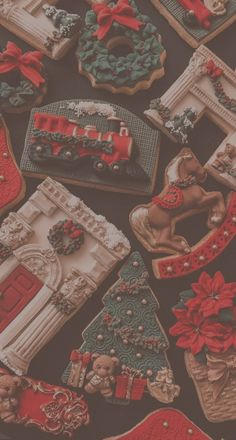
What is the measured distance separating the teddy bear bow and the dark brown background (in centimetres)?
12

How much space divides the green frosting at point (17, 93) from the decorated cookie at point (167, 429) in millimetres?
1605

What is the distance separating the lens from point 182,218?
2674 mm

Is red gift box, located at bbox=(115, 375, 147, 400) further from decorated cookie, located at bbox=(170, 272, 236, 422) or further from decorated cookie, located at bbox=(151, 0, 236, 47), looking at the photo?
decorated cookie, located at bbox=(151, 0, 236, 47)

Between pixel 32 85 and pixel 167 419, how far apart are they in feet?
5.56

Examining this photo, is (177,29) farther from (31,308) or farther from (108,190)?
(31,308)

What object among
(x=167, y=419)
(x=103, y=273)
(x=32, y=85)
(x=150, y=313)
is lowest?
(x=167, y=419)

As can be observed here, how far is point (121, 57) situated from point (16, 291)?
1.23 metres

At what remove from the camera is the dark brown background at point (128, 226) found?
8.65 ft

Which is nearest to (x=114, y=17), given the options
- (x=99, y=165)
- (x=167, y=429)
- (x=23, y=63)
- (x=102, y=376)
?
(x=23, y=63)

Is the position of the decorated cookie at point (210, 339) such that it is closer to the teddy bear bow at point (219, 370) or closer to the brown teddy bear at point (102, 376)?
the teddy bear bow at point (219, 370)

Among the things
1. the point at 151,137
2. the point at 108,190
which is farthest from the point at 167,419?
the point at 151,137

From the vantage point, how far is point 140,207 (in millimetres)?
2674

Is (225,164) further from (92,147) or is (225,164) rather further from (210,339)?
(210,339)

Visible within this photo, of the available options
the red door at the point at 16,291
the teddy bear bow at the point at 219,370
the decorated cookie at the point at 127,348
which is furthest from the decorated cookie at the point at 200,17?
the teddy bear bow at the point at 219,370
